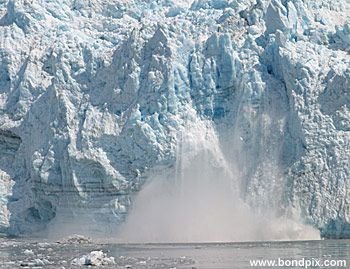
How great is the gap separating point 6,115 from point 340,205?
9357 mm

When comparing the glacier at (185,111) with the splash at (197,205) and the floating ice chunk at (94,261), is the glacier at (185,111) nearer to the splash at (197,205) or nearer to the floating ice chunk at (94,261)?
the splash at (197,205)

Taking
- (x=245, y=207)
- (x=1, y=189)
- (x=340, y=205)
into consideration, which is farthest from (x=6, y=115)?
(x=340, y=205)

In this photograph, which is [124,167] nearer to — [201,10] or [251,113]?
[251,113]

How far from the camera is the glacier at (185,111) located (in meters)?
20.0

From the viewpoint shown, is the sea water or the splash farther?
the splash

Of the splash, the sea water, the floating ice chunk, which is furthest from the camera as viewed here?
the splash

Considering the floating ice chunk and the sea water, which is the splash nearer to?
the sea water

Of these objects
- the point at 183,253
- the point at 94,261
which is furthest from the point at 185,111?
the point at 94,261

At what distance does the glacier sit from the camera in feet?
65.8

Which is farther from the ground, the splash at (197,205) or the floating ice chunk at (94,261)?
the floating ice chunk at (94,261)

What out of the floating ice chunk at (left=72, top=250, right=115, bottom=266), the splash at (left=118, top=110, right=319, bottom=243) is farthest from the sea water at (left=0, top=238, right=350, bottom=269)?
the splash at (left=118, top=110, right=319, bottom=243)

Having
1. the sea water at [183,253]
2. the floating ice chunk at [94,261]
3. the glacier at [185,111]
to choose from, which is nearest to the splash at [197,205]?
the glacier at [185,111]

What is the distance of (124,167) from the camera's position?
69.5 ft

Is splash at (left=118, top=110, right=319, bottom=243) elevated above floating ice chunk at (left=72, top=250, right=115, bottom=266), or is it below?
below
